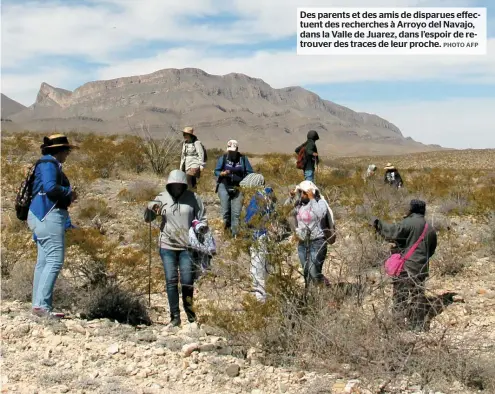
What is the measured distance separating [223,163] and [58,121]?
195905 millimetres

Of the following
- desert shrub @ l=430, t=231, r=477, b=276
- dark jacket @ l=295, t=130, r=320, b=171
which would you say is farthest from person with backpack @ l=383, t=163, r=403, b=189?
desert shrub @ l=430, t=231, r=477, b=276

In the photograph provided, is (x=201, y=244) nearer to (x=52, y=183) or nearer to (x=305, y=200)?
(x=305, y=200)

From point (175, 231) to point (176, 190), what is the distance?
0.41 meters

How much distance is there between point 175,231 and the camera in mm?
6262

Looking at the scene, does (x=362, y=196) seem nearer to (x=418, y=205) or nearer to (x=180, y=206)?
(x=418, y=205)

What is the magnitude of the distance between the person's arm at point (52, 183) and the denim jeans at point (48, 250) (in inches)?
6.3

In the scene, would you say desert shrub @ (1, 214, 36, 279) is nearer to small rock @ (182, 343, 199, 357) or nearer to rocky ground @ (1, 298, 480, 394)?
rocky ground @ (1, 298, 480, 394)

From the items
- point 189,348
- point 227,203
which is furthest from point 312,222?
point 227,203

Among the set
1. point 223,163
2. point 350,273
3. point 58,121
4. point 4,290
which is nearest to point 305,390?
point 350,273

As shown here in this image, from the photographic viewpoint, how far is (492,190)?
45.3 feet

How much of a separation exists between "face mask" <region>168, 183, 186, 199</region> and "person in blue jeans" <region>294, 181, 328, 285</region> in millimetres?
1126

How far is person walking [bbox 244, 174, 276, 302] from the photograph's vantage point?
5.42 meters

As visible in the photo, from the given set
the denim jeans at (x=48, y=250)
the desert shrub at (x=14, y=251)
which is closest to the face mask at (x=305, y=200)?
the denim jeans at (x=48, y=250)

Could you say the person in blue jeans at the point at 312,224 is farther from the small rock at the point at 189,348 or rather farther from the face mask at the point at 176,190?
the small rock at the point at 189,348
